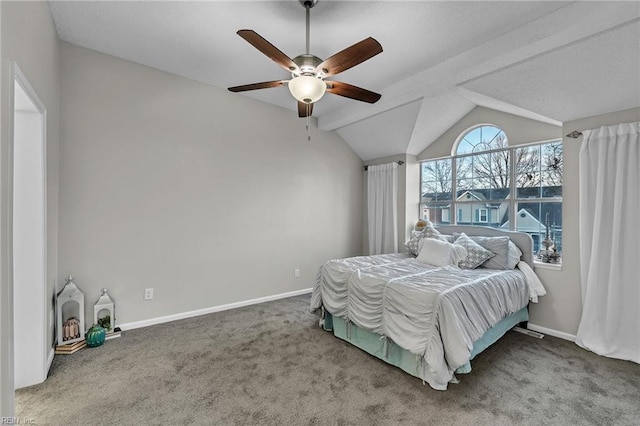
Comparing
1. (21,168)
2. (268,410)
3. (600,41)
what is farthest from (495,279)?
(21,168)

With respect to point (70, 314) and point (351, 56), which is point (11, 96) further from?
point (70, 314)

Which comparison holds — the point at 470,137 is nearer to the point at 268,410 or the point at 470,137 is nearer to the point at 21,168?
the point at 268,410

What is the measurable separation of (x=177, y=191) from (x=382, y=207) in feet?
10.3

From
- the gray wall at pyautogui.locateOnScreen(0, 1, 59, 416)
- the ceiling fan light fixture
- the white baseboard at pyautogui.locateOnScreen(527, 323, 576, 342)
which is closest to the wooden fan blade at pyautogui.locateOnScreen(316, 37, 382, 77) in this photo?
the ceiling fan light fixture

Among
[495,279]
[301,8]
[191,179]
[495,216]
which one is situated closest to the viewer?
[301,8]

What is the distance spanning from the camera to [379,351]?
2.46 m

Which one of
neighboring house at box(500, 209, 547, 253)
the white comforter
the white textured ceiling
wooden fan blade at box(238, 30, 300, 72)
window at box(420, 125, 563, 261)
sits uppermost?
the white textured ceiling

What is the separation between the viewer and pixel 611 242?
2.62 meters

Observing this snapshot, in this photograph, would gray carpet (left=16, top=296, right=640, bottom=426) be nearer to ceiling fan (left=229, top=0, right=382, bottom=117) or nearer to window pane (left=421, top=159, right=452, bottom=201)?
ceiling fan (left=229, top=0, right=382, bottom=117)

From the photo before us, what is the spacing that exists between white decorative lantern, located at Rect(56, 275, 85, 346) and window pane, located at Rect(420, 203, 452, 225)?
4.53 metres

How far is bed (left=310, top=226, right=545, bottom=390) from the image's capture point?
203 centimetres

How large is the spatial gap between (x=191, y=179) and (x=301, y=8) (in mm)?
2195

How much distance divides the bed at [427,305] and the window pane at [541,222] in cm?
28

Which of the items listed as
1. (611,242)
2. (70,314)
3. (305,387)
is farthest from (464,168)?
(70,314)
